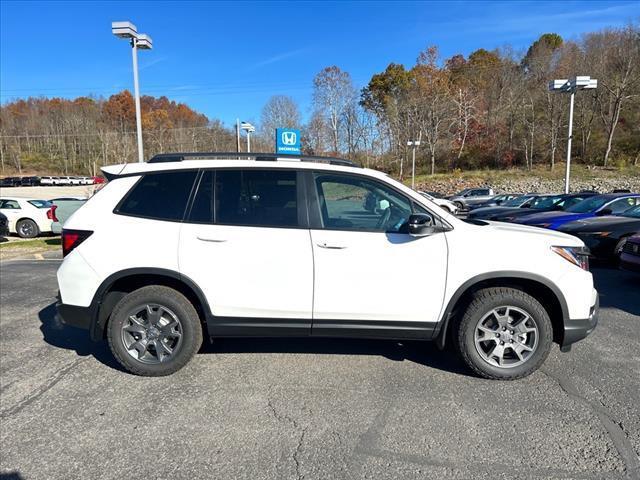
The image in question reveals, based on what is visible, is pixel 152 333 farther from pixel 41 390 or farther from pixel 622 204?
pixel 622 204

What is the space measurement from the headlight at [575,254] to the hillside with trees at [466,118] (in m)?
47.7

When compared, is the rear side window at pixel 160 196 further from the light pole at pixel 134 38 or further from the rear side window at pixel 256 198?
the light pole at pixel 134 38

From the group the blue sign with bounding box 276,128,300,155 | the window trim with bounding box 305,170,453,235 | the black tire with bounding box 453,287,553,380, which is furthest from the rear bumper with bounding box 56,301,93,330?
the blue sign with bounding box 276,128,300,155

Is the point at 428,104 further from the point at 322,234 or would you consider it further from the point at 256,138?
the point at 322,234

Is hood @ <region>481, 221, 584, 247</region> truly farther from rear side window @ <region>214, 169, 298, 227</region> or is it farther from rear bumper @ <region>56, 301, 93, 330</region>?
rear bumper @ <region>56, 301, 93, 330</region>

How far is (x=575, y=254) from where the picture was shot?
11.8 feet

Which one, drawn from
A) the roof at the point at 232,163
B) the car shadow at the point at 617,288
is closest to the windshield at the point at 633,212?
the car shadow at the point at 617,288

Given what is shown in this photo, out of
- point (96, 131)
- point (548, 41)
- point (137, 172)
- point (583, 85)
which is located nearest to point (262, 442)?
point (137, 172)

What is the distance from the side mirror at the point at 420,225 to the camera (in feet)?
11.1

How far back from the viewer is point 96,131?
82625 millimetres

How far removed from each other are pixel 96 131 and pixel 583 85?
283 feet

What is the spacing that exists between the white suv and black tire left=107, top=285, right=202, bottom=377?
0.03 feet

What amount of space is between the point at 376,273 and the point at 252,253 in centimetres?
104

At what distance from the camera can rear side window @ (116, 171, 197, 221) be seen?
362 centimetres
